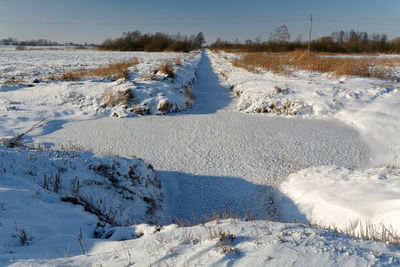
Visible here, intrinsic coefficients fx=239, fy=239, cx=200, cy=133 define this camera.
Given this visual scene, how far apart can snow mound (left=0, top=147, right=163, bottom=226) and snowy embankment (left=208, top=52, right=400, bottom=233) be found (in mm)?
2108

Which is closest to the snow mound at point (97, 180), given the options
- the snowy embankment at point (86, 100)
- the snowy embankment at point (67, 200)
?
the snowy embankment at point (67, 200)

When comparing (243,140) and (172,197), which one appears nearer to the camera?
(172,197)

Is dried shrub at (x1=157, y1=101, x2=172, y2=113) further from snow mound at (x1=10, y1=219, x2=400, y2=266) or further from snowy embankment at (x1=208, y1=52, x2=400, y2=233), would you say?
snow mound at (x1=10, y1=219, x2=400, y2=266)

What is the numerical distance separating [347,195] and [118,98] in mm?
7245

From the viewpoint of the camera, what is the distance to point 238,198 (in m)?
3.78

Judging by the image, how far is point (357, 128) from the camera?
6.18 metres

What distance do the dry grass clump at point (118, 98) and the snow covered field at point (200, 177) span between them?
0.21 m

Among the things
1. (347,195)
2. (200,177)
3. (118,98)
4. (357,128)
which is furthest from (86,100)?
(357,128)

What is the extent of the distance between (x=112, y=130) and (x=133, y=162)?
3.00 m

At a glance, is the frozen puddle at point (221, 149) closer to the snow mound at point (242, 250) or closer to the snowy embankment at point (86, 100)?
the snowy embankment at point (86, 100)

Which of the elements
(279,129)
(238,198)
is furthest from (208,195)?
(279,129)

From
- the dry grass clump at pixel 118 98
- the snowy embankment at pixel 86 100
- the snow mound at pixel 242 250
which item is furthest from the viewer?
the dry grass clump at pixel 118 98

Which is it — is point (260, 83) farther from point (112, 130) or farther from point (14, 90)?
point (14, 90)

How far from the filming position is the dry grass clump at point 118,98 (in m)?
8.16
